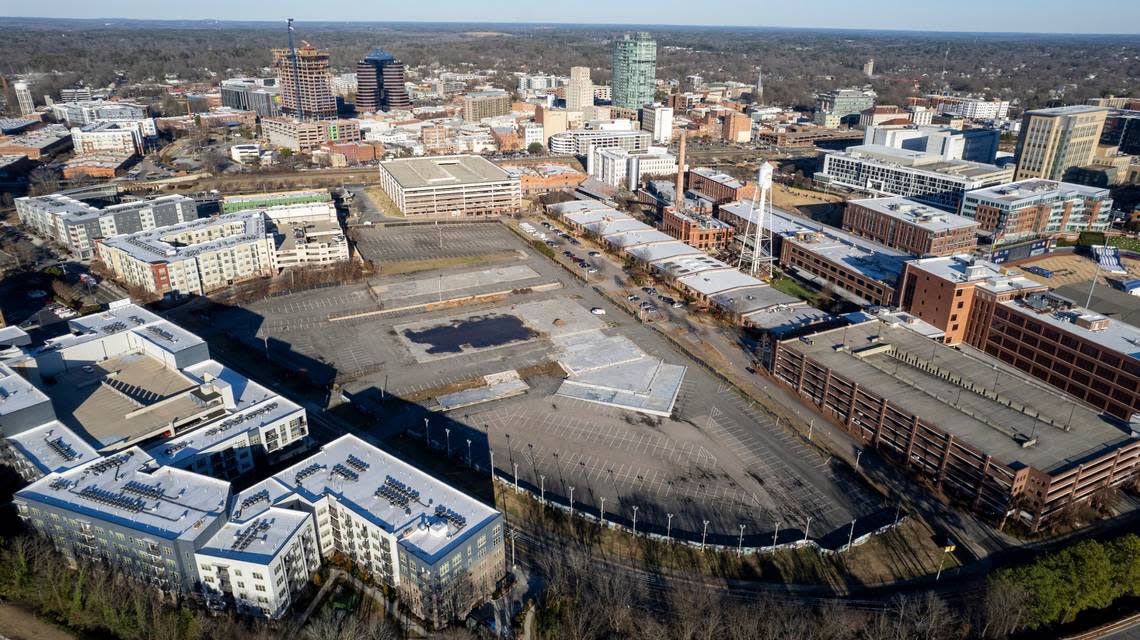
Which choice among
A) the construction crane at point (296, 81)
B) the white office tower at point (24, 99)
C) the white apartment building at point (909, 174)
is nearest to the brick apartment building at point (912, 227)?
the white apartment building at point (909, 174)

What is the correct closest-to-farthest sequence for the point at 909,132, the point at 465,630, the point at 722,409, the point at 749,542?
1. the point at 465,630
2. the point at 749,542
3. the point at 722,409
4. the point at 909,132

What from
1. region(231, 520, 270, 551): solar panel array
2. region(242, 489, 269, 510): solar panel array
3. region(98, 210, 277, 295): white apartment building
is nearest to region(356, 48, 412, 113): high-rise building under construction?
region(98, 210, 277, 295): white apartment building

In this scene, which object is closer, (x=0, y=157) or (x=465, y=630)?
(x=465, y=630)

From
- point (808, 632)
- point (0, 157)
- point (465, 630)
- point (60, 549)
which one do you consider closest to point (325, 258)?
point (60, 549)

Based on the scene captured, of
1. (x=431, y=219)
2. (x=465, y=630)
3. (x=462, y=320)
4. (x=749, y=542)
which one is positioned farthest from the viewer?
(x=431, y=219)

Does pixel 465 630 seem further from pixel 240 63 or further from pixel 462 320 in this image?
pixel 240 63

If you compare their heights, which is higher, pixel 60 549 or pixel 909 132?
pixel 909 132
